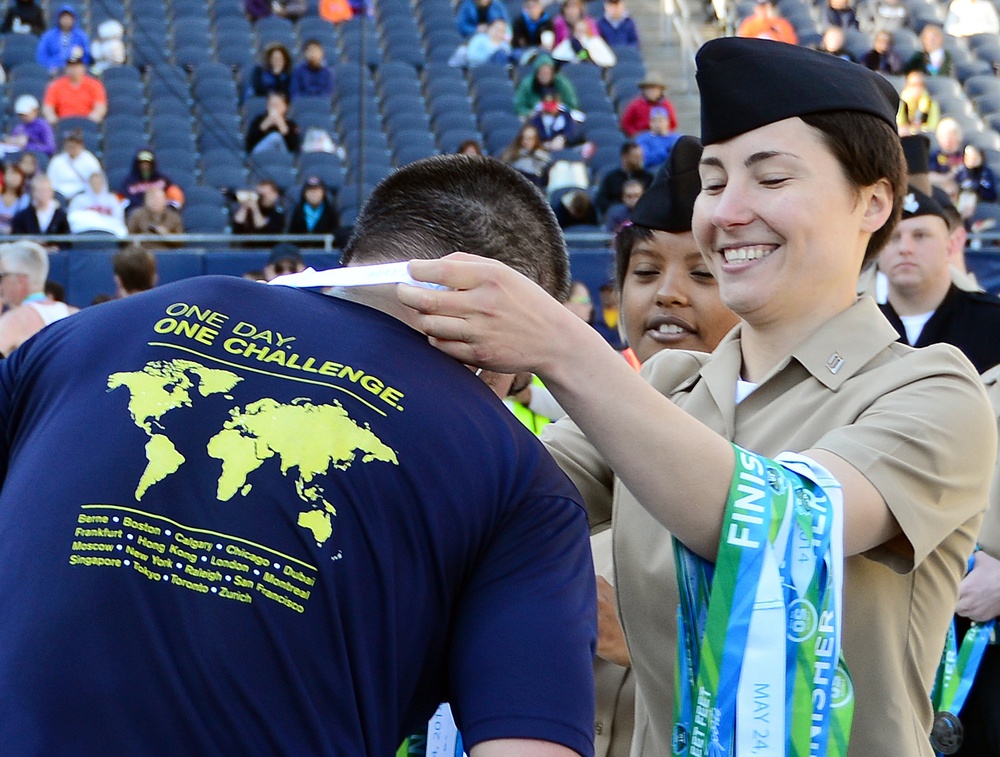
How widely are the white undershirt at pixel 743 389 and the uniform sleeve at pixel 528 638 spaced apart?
0.50 m

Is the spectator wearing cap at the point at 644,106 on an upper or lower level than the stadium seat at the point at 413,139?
upper

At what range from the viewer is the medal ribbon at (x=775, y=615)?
4.81ft

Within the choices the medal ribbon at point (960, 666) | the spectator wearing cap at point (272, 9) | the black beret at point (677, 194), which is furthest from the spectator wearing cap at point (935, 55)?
the black beret at point (677, 194)

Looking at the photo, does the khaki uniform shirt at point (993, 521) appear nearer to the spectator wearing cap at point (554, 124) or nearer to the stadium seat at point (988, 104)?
the spectator wearing cap at point (554, 124)

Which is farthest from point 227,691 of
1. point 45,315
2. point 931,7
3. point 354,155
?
point 931,7

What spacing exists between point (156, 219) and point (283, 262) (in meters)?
2.29

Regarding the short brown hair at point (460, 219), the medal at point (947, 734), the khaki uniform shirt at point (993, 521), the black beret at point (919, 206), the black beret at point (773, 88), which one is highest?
the black beret at point (773, 88)

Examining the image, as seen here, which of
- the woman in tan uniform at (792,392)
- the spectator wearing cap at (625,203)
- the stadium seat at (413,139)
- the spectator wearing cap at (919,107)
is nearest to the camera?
the woman in tan uniform at (792,392)

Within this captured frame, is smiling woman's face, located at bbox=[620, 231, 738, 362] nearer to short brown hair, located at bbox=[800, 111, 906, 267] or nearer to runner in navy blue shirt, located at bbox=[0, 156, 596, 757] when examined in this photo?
short brown hair, located at bbox=[800, 111, 906, 267]

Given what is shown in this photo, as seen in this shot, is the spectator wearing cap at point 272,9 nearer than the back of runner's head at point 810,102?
No

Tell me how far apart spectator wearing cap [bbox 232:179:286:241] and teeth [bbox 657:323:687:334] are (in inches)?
318

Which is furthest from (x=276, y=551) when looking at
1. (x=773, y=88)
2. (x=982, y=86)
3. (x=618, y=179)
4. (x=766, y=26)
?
(x=982, y=86)

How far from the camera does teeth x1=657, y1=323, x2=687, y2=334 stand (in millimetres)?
2580

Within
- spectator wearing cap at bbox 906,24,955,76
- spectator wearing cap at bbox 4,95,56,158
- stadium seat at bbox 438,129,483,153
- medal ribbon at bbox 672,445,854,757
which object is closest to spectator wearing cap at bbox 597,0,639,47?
stadium seat at bbox 438,129,483,153
